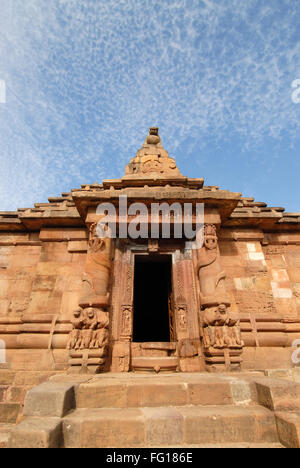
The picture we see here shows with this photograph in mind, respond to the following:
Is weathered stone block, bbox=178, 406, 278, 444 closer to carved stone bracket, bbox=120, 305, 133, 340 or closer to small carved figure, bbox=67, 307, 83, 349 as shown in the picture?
small carved figure, bbox=67, 307, 83, 349

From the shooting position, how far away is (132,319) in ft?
20.0

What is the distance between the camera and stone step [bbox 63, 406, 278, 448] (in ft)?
9.27

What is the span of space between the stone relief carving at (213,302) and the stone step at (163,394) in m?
1.61

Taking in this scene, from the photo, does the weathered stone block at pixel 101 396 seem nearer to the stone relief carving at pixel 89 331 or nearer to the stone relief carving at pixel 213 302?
the stone relief carving at pixel 89 331

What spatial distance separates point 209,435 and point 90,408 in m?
1.58

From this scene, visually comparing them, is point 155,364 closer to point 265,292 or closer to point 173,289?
point 173,289

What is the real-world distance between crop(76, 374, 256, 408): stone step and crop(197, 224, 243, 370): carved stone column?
154 centimetres

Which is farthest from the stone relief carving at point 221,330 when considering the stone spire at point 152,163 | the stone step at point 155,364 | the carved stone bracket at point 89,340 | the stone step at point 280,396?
the stone spire at point 152,163

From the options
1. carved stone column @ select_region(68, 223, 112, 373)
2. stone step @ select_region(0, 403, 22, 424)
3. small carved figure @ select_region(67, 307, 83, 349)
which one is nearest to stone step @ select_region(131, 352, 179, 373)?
carved stone column @ select_region(68, 223, 112, 373)

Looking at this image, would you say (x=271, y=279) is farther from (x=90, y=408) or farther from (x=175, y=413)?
(x=90, y=408)

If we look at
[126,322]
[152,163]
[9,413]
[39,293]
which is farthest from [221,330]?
[152,163]

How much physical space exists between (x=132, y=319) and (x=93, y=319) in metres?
1.19
